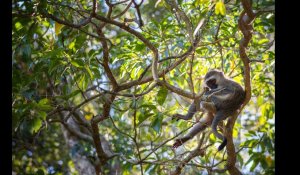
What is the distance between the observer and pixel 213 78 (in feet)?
19.1

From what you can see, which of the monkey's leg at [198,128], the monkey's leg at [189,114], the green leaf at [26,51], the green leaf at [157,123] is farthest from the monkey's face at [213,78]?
the green leaf at [26,51]

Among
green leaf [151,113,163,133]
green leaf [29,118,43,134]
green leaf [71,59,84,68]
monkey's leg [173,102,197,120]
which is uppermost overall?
green leaf [71,59,84,68]

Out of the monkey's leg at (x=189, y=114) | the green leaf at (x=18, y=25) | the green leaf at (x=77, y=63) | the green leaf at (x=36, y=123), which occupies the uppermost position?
the green leaf at (x=18, y=25)

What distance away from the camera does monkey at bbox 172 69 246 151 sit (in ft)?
16.9

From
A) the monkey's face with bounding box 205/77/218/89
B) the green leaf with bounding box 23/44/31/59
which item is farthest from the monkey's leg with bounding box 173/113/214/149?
the green leaf with bounding box 23/44/31/59

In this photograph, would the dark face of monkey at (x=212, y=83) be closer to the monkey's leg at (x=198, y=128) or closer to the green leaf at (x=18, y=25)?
the monkey's leg at (x=198, y=128)

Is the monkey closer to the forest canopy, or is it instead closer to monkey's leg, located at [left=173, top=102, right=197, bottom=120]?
monkey's leg, located at [left=173, top=102, right=197, bottom=120]

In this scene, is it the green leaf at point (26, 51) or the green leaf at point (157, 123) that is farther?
the green leaf at point (26, 51)

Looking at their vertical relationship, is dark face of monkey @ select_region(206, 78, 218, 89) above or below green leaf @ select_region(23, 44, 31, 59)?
below

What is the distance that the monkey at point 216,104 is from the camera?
16.9 ft

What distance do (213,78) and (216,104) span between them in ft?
1.22
